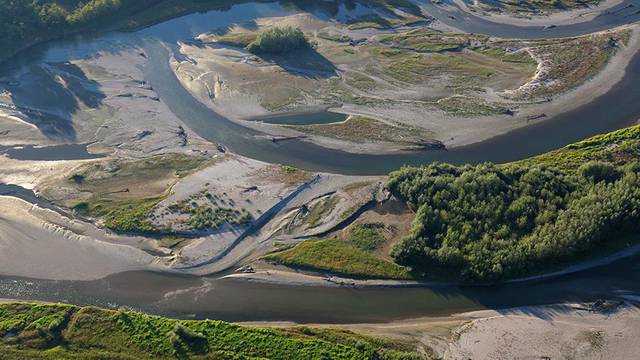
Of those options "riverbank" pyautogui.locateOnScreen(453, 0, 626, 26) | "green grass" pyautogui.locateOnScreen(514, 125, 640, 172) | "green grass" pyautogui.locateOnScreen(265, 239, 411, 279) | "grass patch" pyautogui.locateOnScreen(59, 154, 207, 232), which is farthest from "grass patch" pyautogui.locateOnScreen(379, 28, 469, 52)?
"green grass" pyautogui.locateOnScreen(265, 239, 411, 279)

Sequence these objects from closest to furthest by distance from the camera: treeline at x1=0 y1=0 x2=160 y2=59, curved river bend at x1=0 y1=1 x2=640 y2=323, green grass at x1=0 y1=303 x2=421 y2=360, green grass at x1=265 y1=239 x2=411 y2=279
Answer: green grass at x1=0 y1=303 x2=421 y2=360
curved river bend at x1=0 y1=1 x2=640 y2=323
green grass at x1=265 y1=239 x2=411 y2=279
treeline at x1=0 y1=0 x2=160 y2=59

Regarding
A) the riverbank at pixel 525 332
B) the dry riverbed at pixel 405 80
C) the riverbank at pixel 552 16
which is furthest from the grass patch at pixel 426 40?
the riverbank at pixel 525 332

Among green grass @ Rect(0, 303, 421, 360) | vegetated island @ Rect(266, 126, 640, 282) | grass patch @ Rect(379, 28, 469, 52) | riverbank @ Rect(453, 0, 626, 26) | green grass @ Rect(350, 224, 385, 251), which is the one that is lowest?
green grass @ Rect(0, 303, 421, 360)

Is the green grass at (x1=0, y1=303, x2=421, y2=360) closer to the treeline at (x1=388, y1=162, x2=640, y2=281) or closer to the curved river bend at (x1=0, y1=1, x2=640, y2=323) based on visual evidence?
the curved river bend at (x1=0, y1=1, x2=640, y2=323)

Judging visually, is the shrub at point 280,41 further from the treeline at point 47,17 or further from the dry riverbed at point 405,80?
the treeline at point 47,17

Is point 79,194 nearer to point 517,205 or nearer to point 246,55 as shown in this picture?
point 246,55

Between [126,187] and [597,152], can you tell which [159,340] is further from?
[597,152]
